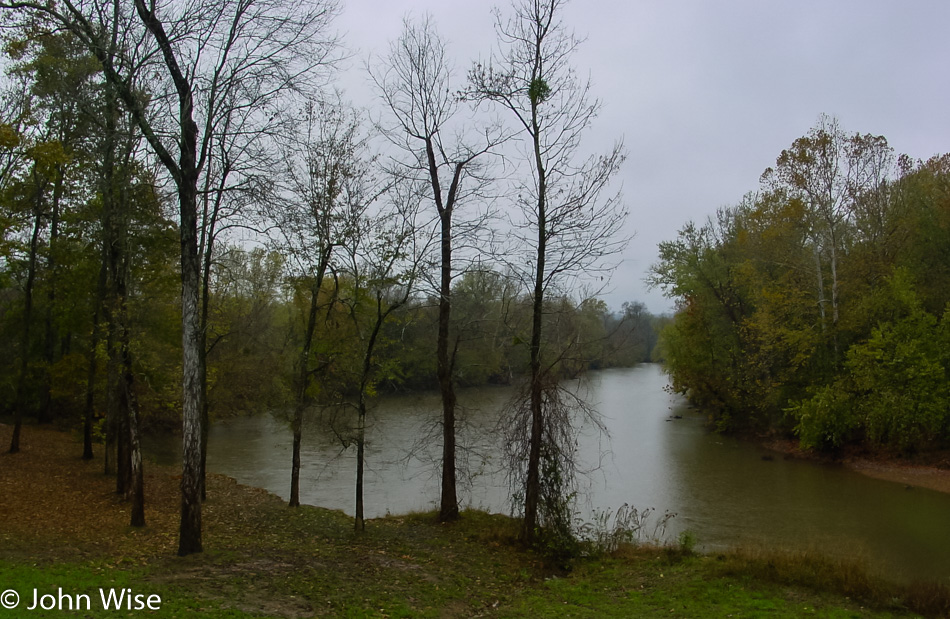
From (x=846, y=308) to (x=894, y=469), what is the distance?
6.85 m

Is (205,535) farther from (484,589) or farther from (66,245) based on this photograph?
(66,245)

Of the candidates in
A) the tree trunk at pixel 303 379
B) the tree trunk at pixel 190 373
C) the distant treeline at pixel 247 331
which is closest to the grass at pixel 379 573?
the tree trunk at pixel 190 373

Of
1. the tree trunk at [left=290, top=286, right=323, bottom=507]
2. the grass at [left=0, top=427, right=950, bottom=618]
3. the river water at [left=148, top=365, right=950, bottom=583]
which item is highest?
the tree trunk at [left=290, top=286, right=323, bottom=507]

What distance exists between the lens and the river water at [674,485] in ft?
49.7

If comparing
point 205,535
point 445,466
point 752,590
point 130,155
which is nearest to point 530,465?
point 445,466

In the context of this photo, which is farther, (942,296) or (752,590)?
(942,296)

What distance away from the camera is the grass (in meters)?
7.08

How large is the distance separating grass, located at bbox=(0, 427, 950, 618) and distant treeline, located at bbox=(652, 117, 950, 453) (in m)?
17.5

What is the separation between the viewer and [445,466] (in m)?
13.6

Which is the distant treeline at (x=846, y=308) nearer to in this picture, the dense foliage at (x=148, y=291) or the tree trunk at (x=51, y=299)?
the dense foliage at (x=148, y=291)

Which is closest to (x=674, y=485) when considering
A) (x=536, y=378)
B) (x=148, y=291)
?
(x=536, y=378)

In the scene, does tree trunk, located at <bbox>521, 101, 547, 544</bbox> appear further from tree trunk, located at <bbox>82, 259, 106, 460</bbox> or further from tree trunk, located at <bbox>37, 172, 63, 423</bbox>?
tree trunk, located at <bbox>37, 172, 63, 423</bbox>

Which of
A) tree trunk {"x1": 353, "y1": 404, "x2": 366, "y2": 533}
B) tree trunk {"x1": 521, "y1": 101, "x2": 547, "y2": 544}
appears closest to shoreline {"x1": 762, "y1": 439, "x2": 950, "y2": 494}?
tree trunk {"x1": 521, "y1": 101, "x2": 547, "y2": 544}

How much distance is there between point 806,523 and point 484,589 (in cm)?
1217
